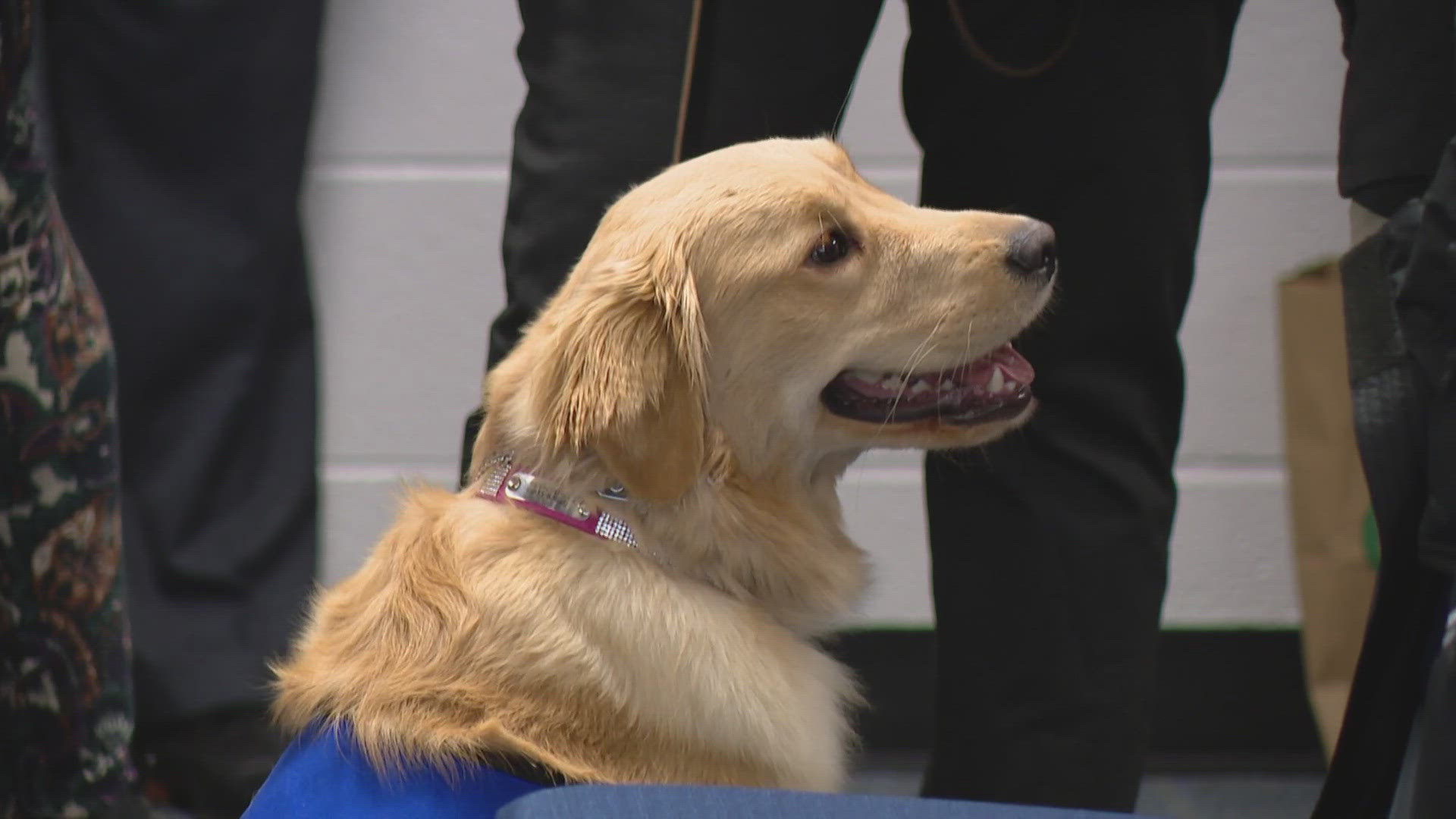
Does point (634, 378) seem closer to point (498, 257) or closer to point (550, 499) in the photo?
point (550, 499)

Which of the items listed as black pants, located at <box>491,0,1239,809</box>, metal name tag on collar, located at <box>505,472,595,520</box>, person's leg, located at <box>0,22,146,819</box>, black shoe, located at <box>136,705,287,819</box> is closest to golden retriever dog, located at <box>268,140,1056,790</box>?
metal name tag on collar, located at <box>505,472,595,520</box>

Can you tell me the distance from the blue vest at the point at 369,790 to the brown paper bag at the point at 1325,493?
4.71 feet

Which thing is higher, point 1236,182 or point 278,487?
point 1236,182

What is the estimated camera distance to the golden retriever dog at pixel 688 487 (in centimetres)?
100

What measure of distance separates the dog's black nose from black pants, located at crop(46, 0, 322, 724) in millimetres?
1359

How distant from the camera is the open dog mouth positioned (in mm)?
1135

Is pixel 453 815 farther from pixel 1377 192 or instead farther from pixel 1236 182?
pixel 1236 182

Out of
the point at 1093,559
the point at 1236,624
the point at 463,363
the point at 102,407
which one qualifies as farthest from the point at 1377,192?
the point at 463,363

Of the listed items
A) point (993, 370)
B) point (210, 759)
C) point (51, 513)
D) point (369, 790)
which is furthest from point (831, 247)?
point (210, 759)

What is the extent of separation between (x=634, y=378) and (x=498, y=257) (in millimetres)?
1264

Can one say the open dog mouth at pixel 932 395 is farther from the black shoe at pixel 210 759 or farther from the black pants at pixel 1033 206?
the black shoe at pixel 210 759

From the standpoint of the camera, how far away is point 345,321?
2250 millimetres

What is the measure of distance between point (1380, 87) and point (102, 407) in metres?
1.13

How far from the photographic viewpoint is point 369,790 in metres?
0.92
